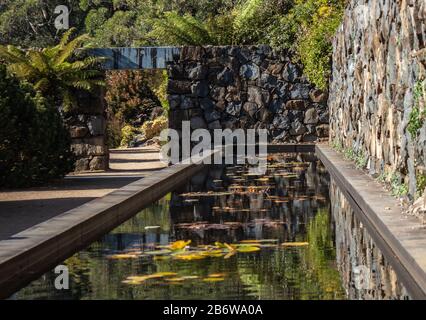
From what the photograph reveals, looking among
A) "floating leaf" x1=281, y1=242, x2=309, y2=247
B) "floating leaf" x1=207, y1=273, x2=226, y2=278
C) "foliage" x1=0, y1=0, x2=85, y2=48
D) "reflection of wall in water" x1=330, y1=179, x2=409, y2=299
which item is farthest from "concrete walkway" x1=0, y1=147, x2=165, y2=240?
"foliage" x1=0, y1=0, x2=85, y2=48

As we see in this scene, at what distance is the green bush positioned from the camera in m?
14.5

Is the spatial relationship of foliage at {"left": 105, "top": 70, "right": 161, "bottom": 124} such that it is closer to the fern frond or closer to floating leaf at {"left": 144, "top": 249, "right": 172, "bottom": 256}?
the fern frond

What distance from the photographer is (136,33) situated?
1441 inches

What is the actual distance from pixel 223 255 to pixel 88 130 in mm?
12391

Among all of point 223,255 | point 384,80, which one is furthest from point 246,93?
point 223,255

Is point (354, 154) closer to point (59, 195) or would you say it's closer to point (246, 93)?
point (59, 195)

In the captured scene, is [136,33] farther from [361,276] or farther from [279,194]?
[361,276]

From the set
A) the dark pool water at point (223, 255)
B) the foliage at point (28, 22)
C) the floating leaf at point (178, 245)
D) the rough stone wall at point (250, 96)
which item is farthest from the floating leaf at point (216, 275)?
the foliage at point (28, 22)

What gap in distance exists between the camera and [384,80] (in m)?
11.8

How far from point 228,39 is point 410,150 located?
1606 centimetres

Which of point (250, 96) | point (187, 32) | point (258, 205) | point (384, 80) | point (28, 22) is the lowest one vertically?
point (258, 205)

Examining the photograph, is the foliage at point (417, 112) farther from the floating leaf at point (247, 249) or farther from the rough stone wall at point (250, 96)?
the rough stone wall at point (250, 96)

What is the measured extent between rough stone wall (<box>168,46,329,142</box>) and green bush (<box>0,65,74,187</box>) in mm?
8129

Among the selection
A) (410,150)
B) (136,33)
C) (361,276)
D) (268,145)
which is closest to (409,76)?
(410,150)
